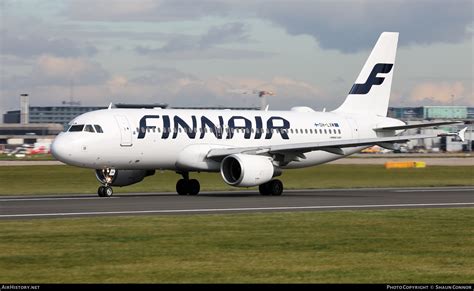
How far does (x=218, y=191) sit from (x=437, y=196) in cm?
1180

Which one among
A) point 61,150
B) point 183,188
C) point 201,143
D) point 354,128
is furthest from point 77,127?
point 354,128

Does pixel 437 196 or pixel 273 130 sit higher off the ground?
pixel 273 130

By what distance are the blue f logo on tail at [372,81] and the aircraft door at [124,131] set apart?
16200mm

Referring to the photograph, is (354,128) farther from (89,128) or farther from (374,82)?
(89,128)

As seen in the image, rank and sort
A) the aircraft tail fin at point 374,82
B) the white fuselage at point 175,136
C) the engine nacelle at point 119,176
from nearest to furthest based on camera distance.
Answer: the white fuselage at point 175,136 → the engine nacelle at point 119,176 → the aircraft tail fin at point 374,82

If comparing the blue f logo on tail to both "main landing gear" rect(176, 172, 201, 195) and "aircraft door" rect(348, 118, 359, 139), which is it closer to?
"aircraft door" rect(348, 118, 359, 139)

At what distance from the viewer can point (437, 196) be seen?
41406 millimetres

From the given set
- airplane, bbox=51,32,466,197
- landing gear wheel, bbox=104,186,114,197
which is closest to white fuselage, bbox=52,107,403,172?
airplane, bbox=51,32,466,197

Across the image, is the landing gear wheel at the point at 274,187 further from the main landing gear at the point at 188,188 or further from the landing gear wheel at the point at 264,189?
the main landing gear at the point at 188,188

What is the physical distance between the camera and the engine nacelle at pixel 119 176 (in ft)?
139

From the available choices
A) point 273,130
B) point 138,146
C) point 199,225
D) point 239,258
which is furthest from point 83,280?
point 273,130

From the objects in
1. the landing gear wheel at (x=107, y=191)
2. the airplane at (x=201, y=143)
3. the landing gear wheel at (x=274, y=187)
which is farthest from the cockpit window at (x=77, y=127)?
the landing gear wheel at (x=274, y=187)

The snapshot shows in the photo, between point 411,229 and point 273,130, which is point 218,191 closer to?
point 273,130

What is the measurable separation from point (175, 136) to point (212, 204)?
8.14m
